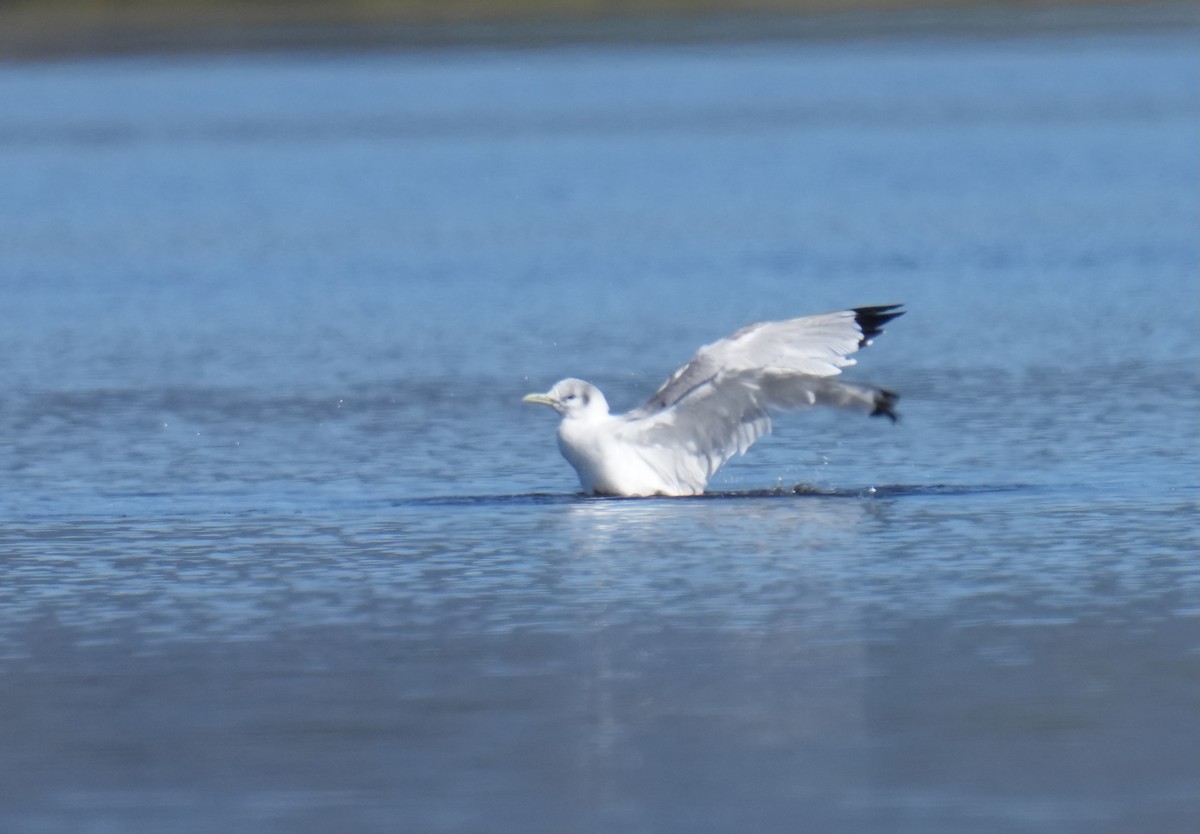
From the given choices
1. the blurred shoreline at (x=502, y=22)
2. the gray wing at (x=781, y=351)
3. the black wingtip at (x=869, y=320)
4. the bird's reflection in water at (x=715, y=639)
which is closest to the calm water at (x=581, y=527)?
the bird's reflection in water at (x=715, y=639)

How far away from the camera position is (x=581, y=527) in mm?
11820

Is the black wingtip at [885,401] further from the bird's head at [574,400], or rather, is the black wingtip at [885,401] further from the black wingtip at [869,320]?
the bird's head at [574,400]

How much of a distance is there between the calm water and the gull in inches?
11.3

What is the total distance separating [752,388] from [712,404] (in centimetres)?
21

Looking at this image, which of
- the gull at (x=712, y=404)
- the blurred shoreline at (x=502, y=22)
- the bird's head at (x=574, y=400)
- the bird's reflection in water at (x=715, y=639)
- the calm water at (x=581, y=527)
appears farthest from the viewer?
the blurred shoreline at (x=502, y=22)

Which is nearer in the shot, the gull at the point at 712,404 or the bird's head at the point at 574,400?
the gull at the point at 712,404

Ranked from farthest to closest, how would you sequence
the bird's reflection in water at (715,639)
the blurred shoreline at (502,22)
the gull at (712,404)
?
the blurred shoreline at (502,22) → the gull at (712,404) → the bird's reflection in water at (715,639)

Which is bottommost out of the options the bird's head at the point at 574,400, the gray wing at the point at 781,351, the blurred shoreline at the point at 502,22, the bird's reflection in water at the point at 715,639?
the bird's reflection in water at the point at 715,639

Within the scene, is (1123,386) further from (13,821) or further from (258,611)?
(13,821)

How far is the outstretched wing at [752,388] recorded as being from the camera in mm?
12945

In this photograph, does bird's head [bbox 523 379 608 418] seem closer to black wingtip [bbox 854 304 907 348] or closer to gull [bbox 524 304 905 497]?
gull [bbox 524 304 905 497]

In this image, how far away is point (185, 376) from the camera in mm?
18031

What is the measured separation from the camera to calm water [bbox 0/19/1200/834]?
7.43m

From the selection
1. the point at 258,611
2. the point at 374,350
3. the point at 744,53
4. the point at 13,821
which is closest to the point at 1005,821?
the point at 13,821
